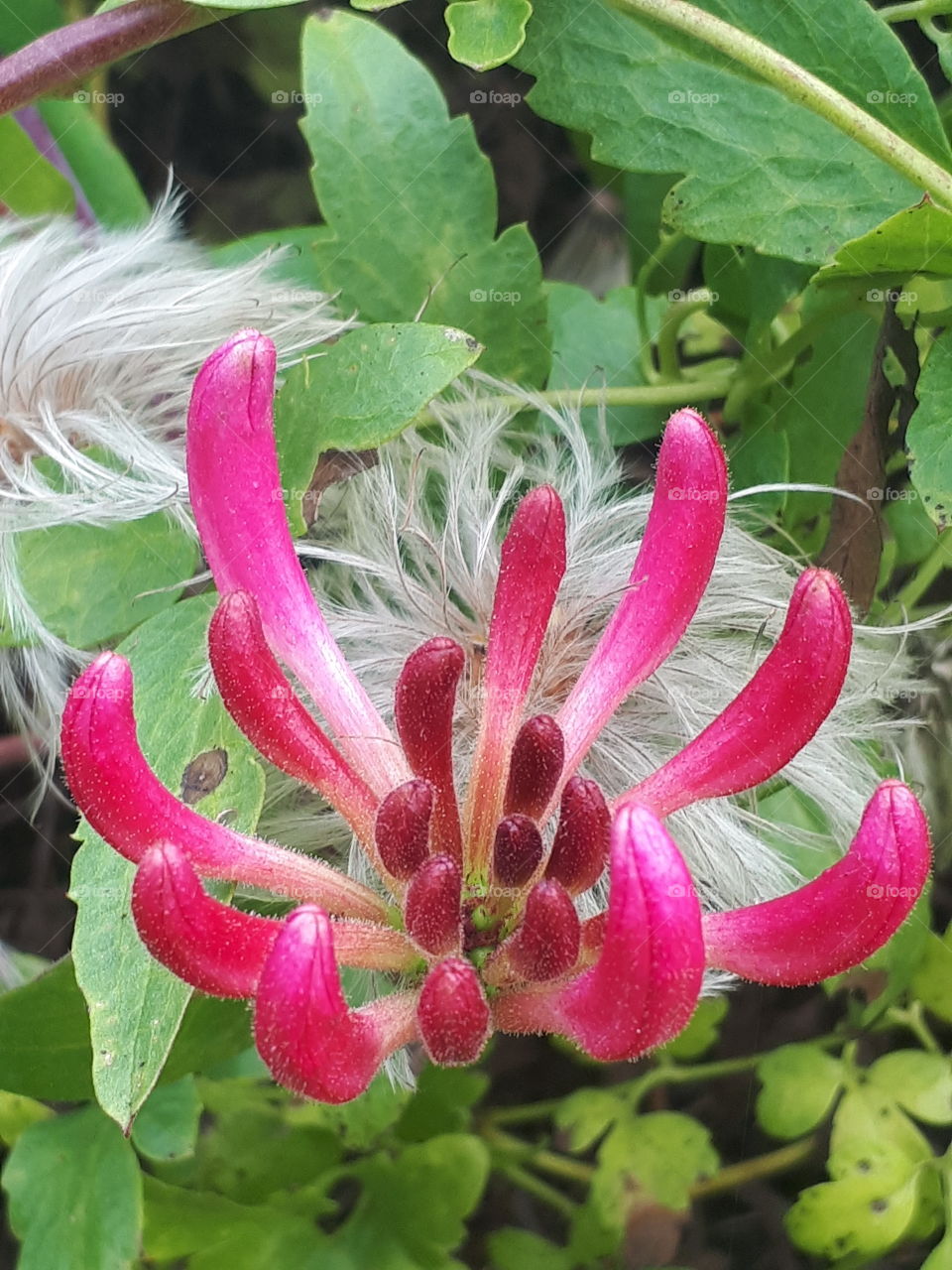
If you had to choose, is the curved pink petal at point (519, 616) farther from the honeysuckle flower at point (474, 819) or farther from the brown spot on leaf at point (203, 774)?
the brown spot on leaf at point (203, 774)

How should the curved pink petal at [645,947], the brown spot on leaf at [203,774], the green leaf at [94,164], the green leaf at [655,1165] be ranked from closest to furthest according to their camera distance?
the curved pink petal at [645,947]
the brown spot on leaf at [203,774]
the green leaf at [655,1165]
the green leaf at [94,164]

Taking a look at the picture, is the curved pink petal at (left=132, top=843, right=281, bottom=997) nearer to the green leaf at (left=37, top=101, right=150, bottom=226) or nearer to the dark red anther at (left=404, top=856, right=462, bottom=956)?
the dark red anther at (left=404, top=856, right=462, bottom=956)

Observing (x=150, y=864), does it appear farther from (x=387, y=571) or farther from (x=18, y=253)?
(x=18, y=253)

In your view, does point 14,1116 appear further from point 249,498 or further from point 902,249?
point 902,249

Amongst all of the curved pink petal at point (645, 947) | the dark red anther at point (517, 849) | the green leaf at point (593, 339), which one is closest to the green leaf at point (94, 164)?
the green leaf at point (593, 339)

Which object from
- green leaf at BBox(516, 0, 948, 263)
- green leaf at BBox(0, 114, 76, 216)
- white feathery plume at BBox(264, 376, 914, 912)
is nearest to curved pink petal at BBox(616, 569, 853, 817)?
white feathery plume at BBox(264, 376, 914, 912)
